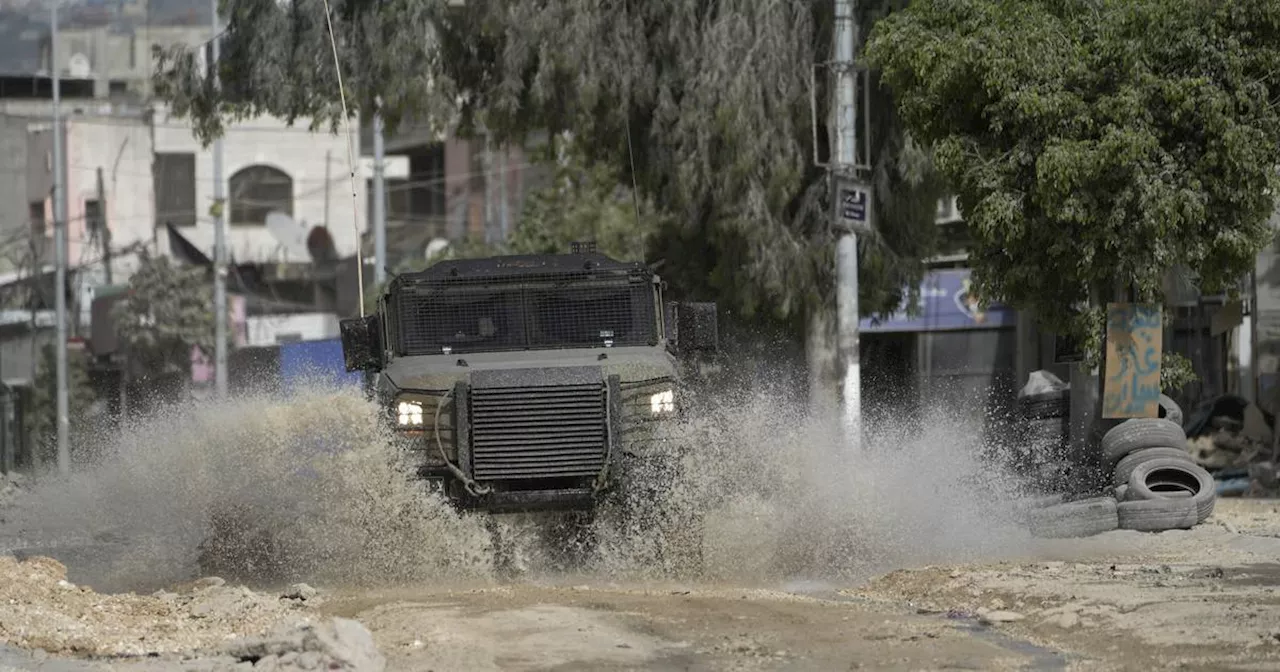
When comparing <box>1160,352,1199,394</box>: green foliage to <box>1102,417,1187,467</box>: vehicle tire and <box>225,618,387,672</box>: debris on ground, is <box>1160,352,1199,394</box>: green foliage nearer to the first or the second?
<box>1102,417,1187,467</box>: vehicle tire

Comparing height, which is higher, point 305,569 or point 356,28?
point 356,28

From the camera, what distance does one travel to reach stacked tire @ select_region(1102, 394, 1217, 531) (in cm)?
1653

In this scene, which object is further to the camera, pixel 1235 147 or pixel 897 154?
pixel 897 154

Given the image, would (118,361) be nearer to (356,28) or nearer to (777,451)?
(356,28)

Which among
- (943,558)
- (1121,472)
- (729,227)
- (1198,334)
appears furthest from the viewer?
(1198,334)

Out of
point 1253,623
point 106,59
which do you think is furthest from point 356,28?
point 106,59

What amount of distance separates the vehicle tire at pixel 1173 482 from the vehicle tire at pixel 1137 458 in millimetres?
69

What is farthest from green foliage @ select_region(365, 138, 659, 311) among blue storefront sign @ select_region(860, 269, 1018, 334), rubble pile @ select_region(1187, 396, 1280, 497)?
rubble pile @ select_region(1187, 396, 1280, 497)

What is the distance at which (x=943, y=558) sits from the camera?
15.5 metres

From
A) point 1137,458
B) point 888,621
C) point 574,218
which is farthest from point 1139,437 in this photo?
point 574,218

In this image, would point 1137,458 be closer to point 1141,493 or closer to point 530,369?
point 1141,493

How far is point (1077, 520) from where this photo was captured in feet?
54.2

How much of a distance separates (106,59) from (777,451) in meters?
52.3

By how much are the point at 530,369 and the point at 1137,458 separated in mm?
5821
